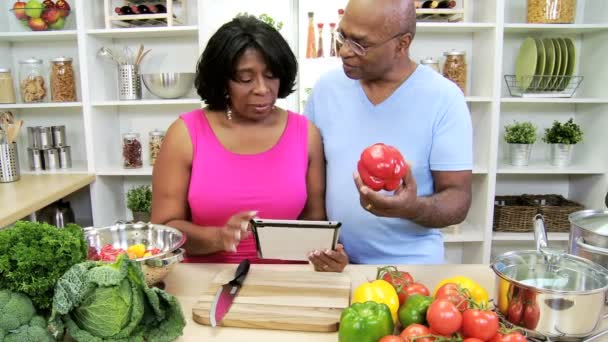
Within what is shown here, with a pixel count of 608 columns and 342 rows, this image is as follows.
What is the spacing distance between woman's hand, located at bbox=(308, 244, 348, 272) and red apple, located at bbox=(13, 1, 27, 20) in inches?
90.7

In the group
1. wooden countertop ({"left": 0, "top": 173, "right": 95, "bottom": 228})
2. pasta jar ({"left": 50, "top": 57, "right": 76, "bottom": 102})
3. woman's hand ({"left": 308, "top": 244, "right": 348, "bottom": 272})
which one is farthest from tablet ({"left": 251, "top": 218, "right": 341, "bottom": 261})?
pasta jar ({"left": 50, "top": 57, "right": 76, "bottom": 102})

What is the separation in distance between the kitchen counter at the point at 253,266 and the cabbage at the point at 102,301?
0.46ft

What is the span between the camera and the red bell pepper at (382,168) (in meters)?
1.14

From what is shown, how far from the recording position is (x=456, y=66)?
267 centimetres

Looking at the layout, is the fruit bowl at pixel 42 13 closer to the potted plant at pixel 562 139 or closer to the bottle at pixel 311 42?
the bottle at pixel 311 42

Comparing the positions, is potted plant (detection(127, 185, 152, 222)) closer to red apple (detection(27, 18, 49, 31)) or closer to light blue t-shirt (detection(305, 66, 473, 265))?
red apple (detection(27, 18, 49, 31))

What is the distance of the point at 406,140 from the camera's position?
1439 mm

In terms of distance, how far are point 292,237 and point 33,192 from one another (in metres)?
1.64

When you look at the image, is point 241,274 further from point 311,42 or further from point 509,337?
point 311,42

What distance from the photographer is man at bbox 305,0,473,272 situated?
1.37 metres

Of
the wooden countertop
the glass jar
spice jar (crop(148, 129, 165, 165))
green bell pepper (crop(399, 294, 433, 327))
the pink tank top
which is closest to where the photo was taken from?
green bell pepper (crop(399, 294, 433, 327))

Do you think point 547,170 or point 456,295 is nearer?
point 456,295

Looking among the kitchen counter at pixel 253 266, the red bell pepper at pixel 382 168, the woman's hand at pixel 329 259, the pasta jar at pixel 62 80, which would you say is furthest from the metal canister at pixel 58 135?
the red bell pepper at pixel 382 168

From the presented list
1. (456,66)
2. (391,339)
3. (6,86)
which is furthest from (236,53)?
(6,86)
